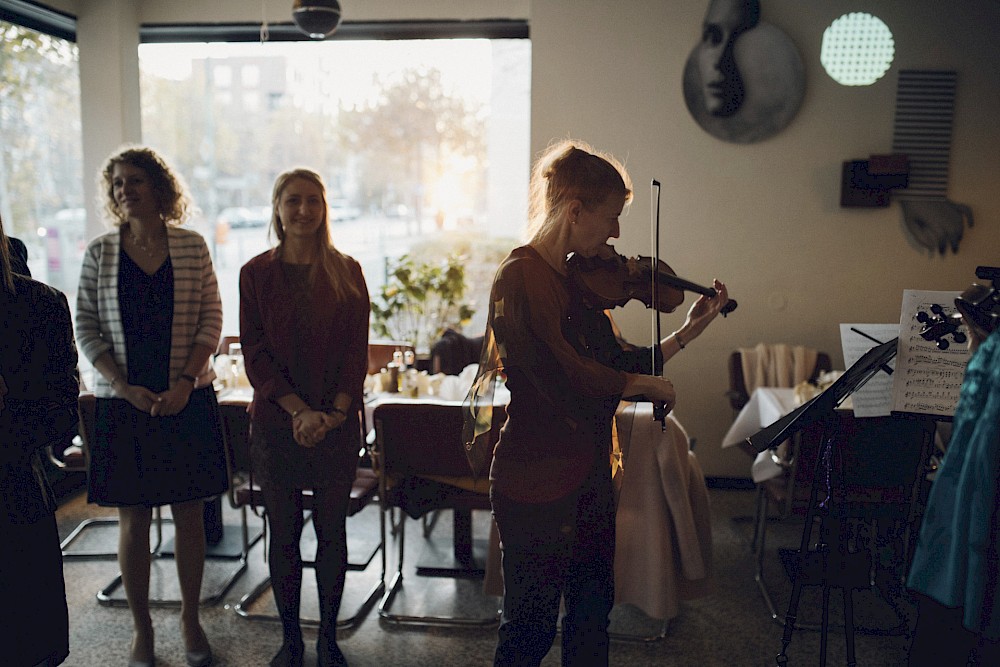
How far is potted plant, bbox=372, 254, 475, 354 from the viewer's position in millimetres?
4363

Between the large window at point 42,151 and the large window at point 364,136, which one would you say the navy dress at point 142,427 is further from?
the large window at point 364,136

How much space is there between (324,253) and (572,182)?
3.31 feet

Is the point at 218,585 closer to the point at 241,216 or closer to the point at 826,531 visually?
the point at 826,531

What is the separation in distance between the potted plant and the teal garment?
290 cm

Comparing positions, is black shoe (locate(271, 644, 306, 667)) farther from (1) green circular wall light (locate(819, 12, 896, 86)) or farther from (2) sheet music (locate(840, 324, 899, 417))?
(1) green circular wall light (locate(819, 12, 896, 86))

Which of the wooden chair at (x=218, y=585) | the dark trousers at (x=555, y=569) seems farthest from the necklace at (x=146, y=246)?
the dark trousers at (x=555, y=569)

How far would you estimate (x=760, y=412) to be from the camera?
3.82m

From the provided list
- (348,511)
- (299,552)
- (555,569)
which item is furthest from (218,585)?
(555,569)

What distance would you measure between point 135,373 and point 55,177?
2.57 metres

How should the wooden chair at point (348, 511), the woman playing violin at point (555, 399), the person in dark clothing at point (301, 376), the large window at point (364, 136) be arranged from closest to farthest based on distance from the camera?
1. the woman playing violin at point (555, 399)
2. the person in dark clothing at point (301, 376)
3. the wooden chair at point (348, 511)
4. the large window at point (364, 136)

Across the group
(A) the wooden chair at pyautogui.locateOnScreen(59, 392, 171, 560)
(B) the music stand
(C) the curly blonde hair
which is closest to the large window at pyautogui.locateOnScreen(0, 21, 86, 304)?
(A) the wooden chair at pyautogui.locateOnScreen(59, 392, 171, 560)

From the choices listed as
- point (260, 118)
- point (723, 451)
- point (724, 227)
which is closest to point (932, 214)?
point (724, 227)

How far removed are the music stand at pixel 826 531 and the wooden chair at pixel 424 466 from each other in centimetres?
113

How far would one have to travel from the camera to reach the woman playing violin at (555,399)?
67.4 inches
